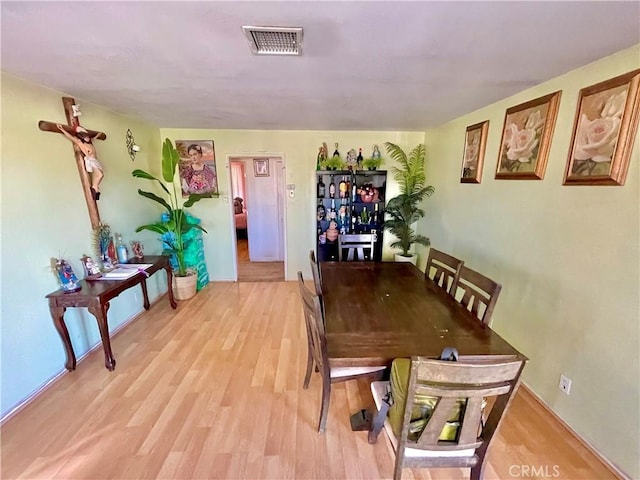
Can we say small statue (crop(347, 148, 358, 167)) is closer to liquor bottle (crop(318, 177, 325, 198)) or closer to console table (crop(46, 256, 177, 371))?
liquor bottle (crop(318, 177, 325, 198))

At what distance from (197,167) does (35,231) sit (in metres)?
2.33

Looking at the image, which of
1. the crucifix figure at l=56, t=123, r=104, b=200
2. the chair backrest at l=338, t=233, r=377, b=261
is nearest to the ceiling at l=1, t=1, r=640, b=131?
the crucifix figure at l=56, t=123, r=104, b=200

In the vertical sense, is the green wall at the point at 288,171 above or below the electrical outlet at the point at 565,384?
above

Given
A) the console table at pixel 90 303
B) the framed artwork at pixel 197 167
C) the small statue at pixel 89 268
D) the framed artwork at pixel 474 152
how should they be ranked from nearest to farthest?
the console table at pixel 90 303 → the small statue at pixel 89 268 → the framed artwork at pixel 474 152 → the framed artwork at pixel 197 167

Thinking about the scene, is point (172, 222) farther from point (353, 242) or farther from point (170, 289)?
point (353, 242)

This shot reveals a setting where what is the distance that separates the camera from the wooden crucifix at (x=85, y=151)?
95.6 inches

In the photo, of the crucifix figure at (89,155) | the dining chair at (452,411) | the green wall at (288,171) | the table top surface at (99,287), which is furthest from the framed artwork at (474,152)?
the crucifix figure at (89,155)

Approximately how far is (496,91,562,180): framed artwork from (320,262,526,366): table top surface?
1.17m

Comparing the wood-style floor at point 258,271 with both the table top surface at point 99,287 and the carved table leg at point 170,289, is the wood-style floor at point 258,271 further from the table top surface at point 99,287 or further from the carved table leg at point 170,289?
the table top surface at point 99,287

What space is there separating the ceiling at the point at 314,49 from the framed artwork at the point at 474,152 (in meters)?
0.33

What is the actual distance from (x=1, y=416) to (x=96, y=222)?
1.59m

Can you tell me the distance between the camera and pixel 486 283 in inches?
72.4

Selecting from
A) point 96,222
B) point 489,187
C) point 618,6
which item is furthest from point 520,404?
point 96,222

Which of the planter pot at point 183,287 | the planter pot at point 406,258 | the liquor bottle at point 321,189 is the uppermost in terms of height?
the liquor bottle at point 321,189
